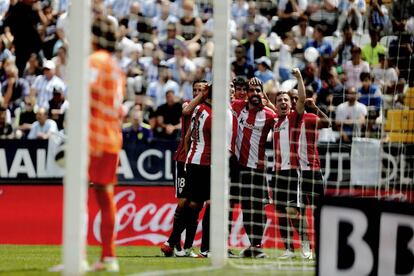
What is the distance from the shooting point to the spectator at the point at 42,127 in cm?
1928

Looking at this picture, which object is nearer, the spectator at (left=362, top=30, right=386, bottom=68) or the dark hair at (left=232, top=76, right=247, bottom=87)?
the spectator at (left=362, top=30, right=386, bottom=68)

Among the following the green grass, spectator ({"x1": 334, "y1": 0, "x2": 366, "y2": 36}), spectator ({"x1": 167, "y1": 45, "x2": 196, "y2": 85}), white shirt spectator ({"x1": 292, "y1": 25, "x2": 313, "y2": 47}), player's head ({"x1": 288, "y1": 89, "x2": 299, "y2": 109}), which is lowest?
the green grass

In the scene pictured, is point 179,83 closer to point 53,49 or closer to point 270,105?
point 270,105

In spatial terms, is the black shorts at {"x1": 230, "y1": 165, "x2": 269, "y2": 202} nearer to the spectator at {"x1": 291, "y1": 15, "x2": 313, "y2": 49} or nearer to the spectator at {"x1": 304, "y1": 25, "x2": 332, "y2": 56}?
the spectator at {"x1": 304, "y1": 25, "x2": 332, "y2": 56}

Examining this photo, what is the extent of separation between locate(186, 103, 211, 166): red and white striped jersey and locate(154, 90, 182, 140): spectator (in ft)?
7.78

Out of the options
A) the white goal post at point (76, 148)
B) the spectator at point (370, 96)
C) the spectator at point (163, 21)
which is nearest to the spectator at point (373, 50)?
the spectator at point (370, 96)

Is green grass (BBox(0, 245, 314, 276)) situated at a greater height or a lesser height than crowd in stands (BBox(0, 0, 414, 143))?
lesser

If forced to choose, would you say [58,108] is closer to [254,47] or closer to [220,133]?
[254,47]

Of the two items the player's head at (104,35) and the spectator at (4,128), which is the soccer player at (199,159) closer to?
the spectator at (4,128)

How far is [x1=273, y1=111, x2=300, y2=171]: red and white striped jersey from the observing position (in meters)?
15.7

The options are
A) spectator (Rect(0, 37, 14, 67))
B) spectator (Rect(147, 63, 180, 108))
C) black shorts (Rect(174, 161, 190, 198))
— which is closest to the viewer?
black shorts (Rect(174, 161, 190, 198))

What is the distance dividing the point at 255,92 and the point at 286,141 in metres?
0.93

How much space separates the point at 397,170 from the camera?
47.1 ft

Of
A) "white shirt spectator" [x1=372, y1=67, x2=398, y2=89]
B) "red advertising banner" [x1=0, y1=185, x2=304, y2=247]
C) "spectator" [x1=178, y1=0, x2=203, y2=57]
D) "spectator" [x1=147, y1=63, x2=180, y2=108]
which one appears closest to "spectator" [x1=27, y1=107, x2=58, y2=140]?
"red advertising banner" [x1=0, y1=185, x2=304, y2=247]
